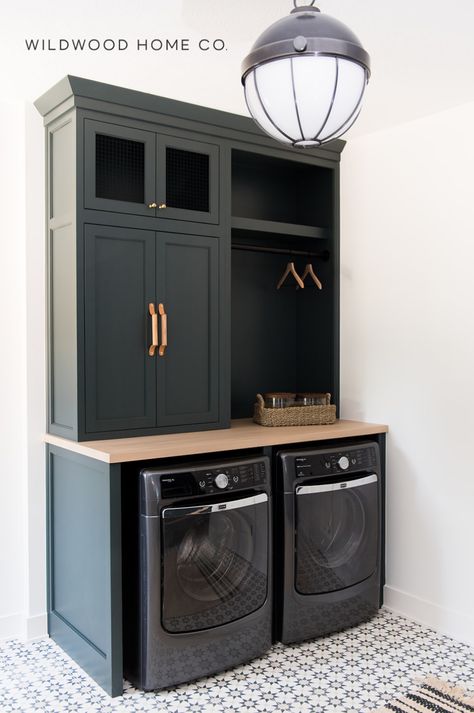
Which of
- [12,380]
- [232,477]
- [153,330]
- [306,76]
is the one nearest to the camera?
[306,76]

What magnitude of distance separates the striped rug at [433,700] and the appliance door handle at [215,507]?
91 centimetres

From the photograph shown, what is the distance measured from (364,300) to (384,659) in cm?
179

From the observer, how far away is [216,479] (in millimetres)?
2826

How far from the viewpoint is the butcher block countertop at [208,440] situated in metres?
2.74

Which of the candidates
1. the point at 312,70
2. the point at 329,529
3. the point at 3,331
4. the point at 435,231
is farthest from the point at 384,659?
the point at 312,70

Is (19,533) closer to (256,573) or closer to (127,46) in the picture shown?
(256,573)

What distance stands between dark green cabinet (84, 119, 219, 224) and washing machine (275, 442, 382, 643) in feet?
4.19

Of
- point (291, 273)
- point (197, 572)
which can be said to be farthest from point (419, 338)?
point (197, 572)

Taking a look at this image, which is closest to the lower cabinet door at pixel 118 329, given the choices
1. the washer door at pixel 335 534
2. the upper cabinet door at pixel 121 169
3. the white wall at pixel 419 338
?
the upper cabinet door at pixel 121 169

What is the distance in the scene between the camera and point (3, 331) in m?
3.20

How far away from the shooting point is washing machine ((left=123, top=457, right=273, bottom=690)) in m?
2.68

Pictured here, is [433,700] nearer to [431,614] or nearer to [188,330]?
[431,614]

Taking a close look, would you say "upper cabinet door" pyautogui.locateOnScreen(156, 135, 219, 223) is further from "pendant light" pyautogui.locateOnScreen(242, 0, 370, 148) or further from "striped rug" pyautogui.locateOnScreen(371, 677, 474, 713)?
"striped rug" pyautogui.locateOnScreen(371, 677, 474, 713)

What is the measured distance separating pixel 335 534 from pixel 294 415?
2.10 ft
